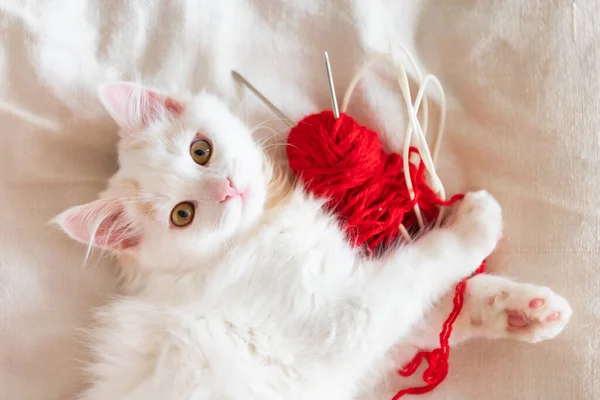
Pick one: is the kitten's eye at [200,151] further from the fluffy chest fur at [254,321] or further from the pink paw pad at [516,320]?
the pink paw pad at [516,320]

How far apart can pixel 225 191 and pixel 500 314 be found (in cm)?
63

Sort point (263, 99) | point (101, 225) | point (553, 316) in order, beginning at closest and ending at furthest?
point (553, 316), point (101, 225), point (263, 99)

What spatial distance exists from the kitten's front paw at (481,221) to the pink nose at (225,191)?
1.66 feet

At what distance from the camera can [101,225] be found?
1185 mm

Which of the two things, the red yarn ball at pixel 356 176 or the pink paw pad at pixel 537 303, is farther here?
the red yarn ball at pixel 356 176

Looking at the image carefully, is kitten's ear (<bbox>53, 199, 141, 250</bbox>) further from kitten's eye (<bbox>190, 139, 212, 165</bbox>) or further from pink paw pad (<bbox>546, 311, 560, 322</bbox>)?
pink paw pad (<bbox>546, 311, 560, 322</bbox>)

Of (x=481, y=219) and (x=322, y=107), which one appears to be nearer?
(x=481, y=219)

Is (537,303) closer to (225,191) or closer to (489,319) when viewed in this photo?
(489,319)

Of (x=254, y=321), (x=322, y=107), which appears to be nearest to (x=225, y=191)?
(x=254, y=321)

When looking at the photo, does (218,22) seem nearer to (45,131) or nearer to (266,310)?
(45,131)

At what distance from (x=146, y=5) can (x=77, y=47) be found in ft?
0.63

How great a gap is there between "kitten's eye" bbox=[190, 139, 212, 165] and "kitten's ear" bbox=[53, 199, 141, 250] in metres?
0.19

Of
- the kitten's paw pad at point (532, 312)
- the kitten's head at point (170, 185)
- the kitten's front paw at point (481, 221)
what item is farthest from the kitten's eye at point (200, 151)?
the kitten's paw pad at point (532, 312)

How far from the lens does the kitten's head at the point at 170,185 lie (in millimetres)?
1124
